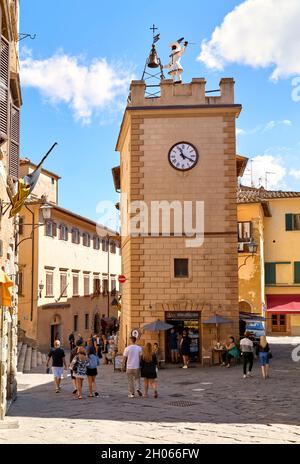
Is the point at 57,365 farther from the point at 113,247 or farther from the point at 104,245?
the point at 113,247

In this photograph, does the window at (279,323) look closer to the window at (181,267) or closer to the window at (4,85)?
the window at (181,267)

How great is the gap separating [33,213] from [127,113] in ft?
38.4

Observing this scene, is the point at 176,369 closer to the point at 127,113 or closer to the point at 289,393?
the point at 289,393

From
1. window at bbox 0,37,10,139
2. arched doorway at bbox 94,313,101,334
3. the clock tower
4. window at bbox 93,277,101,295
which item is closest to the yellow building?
window at bbox 93,277,101,295

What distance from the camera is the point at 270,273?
40.3m

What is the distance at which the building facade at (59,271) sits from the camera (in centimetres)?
3303

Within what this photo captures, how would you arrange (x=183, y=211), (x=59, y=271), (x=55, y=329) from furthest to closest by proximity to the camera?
1. (x=59, y=271)
2. (x=55, y=329)
3. (x=183, y=211)

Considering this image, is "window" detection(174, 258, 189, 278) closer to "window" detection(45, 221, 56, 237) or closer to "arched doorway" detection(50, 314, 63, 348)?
"window" detection(45, 221, 56, 237)

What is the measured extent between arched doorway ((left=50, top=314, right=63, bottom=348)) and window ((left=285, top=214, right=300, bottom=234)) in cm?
1778

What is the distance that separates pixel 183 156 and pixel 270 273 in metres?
19.6

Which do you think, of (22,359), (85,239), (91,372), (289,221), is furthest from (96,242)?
(91,372)

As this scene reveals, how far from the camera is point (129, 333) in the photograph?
22969 millimetres

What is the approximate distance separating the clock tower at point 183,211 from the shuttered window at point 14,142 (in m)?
9.24
